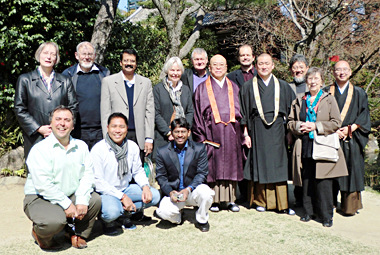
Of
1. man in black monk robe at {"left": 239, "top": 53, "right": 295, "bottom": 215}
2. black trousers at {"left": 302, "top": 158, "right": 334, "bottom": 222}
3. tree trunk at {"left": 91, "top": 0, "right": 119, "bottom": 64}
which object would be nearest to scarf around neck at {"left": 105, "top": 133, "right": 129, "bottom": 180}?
man in black monk robe at {"left": 239, "top": 53, "right": 295, "bottom": 215}

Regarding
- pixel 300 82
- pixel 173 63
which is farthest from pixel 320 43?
pixel 173 63

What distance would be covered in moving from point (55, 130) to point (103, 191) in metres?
0.74

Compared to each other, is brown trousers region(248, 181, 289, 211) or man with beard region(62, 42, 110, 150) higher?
man with beard region(62, 42, 110, 150)

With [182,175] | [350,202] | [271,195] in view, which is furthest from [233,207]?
[350,202]

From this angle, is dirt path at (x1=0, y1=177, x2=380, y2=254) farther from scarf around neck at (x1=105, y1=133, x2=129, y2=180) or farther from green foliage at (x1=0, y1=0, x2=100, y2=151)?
green foliage at (x1=0, y1=0, x2=100, y2=151)

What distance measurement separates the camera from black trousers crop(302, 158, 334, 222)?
364 centimetres

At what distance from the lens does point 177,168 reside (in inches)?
141

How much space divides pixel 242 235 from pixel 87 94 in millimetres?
2269

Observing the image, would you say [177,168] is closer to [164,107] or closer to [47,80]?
[164,107]

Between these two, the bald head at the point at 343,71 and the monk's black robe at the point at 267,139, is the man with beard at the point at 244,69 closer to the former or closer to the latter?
the monk's black robe at the point at 267,139

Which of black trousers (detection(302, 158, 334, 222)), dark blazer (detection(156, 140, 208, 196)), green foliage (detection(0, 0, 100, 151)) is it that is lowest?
black trousers (detection(302, 158, 334, 222))

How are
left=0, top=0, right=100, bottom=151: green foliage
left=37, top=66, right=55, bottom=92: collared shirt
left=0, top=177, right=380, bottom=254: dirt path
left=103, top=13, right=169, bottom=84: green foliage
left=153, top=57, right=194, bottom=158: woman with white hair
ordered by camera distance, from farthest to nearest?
left=103, top=13, right=169, bottom=84: green foliage < left=0, top=0, right=100, bottom=151: green foliage < left=153, top=57, right=194, bottom=158: woman with white hair < left=37, top=66, right=55, bottom=92: collared shirt < left=0, top=177, right=380, bottom=254: dirt path

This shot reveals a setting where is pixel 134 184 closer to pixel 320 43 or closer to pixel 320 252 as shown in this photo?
pixel 320 252

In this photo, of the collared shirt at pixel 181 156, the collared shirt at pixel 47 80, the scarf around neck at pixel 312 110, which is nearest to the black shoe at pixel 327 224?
the scarf around neck at pixel 312 110
